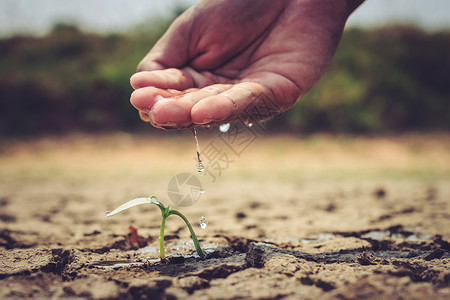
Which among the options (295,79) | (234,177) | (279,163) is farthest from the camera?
(279,163)

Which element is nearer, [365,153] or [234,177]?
[234,177]

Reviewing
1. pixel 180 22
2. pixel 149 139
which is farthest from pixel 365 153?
pixel 180 22

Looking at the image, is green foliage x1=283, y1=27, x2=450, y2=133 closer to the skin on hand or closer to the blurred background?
the blurred background

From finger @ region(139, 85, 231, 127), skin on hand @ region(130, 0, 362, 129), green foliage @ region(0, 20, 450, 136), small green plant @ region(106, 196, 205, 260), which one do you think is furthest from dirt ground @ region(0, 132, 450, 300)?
green foliage @ region(0, 20, 450, 136)

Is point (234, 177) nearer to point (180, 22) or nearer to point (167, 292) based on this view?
point (180, 22)

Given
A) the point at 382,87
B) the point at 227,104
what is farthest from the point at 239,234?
the point at 382,87

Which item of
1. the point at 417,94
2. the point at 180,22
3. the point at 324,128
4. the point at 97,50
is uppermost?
the point at 97,50

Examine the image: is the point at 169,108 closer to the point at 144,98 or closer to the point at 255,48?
the point at 144,98

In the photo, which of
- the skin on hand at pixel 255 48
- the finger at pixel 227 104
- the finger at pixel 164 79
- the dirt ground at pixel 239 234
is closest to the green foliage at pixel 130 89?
the dirt ground at pixel 239 234

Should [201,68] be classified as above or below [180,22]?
below
